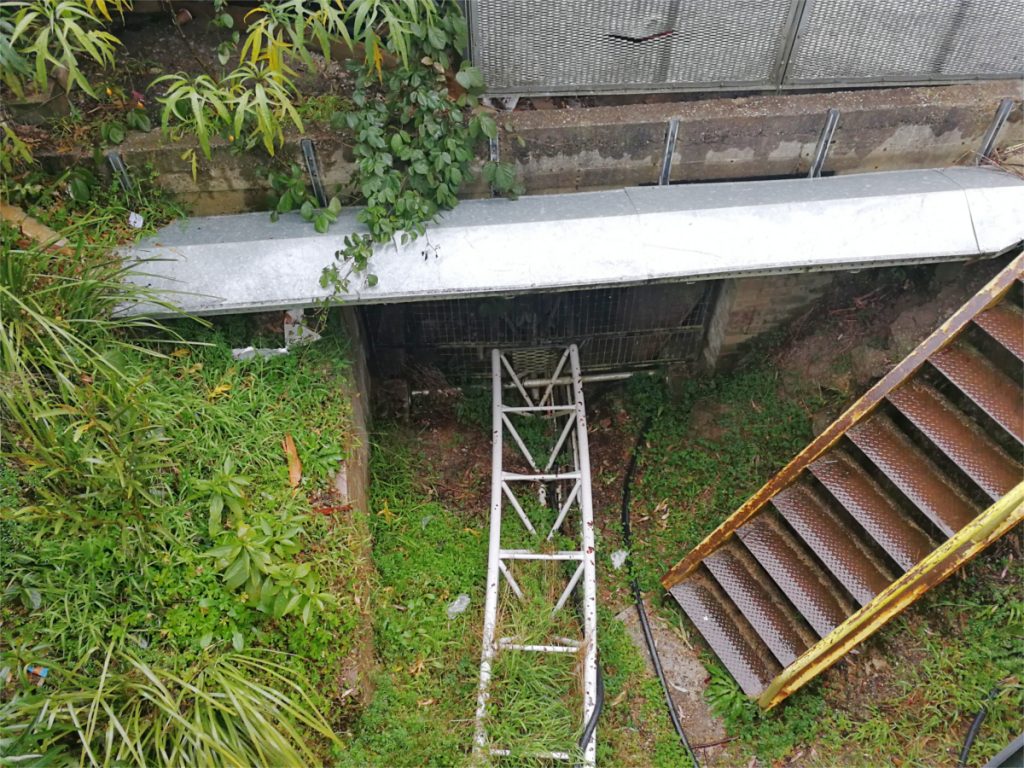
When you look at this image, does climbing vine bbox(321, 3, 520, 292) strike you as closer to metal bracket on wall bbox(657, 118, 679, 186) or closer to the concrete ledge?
the concrete ledge

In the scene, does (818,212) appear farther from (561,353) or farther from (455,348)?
(455,348)

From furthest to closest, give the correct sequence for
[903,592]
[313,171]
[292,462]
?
[313,171] < [292,462] < [903,592]

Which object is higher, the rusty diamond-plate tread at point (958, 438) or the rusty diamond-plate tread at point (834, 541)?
the rusty diamond-plate tread at point (958, 438)

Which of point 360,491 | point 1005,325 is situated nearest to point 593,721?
point 360,491

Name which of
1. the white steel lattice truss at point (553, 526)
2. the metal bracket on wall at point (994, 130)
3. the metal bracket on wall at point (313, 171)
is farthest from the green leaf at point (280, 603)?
the metal bracket on wall at point (994, 130)

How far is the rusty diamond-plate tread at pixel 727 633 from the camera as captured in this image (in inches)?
211

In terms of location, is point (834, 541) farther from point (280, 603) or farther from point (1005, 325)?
point (280, 603)

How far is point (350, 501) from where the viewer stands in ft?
16.0

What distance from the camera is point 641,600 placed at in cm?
601

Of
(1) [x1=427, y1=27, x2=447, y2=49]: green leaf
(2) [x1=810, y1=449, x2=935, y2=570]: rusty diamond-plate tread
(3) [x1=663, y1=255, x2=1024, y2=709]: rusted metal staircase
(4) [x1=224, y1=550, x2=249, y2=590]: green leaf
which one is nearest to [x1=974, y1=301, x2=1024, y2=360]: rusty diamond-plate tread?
(3) [x1=663, y1=255, x2=1024, y2=709]: rusted metal staircase

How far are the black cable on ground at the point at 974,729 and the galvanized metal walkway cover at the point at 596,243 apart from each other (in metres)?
2.99

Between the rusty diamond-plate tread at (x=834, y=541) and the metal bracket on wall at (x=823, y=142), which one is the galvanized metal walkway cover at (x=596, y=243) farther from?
the rusty diamond-plate tread at (x=834, y=541)

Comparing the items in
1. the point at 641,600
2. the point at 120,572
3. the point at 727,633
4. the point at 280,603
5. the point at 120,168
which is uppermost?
the point at 120,168

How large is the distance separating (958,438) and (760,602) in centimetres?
191
